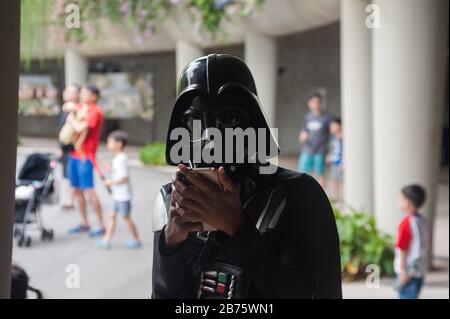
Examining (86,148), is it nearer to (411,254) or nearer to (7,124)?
(411,254)

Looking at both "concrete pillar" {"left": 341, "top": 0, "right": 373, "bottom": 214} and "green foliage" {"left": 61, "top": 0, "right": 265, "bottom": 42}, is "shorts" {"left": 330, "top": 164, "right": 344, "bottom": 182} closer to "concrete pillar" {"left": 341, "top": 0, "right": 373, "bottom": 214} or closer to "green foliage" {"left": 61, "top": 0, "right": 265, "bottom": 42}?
"concrete pillar" {"left": 341, "top": 0, "right": 373, "bottom": 214}

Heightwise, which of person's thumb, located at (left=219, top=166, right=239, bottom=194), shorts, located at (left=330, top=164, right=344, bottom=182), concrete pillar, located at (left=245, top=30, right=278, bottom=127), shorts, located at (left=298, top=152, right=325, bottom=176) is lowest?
shorts, located at (left=330, top=164, right=344, bottom=182)

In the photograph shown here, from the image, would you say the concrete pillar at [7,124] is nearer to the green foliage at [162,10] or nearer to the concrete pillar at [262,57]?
the green foliage at [162,10]

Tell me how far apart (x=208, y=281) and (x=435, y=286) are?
15.0 ft

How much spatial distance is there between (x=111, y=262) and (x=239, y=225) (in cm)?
465

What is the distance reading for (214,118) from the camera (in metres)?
1.39

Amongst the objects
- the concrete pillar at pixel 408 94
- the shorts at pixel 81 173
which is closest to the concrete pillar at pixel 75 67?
the shorts at pixel 81 173

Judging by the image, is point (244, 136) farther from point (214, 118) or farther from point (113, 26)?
point (113, 26)

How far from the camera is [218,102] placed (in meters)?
1.40

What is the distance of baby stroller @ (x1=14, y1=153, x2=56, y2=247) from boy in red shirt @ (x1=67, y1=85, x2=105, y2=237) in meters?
0.42

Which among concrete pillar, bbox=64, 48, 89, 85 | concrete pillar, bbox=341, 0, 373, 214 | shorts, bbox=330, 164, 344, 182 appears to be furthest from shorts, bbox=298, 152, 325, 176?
concrete pillar, bbox=64, 48, 89, 85

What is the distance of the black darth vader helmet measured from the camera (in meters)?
1.39

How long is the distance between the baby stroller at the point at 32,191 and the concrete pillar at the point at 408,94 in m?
3.65
